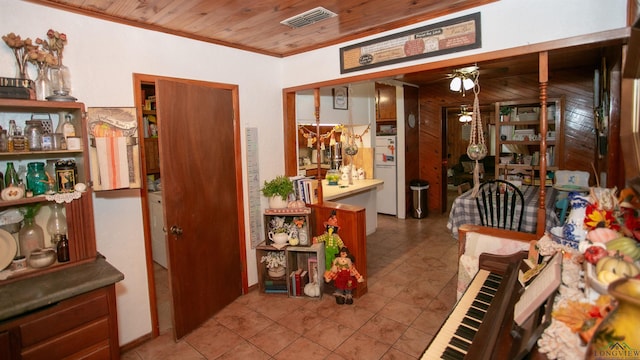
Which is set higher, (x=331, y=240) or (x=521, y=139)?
(x=521, y=139)

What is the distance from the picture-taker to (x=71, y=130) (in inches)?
81.4

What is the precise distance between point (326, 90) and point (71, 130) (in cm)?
301

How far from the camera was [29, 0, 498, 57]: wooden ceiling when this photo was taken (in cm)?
220

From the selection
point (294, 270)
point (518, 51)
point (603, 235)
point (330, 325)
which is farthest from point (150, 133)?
point (603, 235)

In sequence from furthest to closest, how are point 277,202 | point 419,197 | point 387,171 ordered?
point 387,171 → point 419,197 → point 277,202

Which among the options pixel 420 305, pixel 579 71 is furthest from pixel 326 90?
pixel 579 71

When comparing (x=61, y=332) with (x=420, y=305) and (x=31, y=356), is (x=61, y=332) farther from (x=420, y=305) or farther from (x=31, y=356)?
(x=420, y=305)

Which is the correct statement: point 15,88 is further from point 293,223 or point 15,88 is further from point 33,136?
point 293,223

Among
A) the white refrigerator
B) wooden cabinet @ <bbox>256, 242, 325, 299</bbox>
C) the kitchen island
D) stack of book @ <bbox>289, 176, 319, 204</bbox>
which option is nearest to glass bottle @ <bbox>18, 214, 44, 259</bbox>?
wooden cabinet @ <bbox>256, 242, 325, 299</bbox>

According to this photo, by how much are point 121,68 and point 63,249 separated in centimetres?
129

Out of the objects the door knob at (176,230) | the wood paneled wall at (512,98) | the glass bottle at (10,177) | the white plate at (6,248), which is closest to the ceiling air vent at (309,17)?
the door knob at (176,230)

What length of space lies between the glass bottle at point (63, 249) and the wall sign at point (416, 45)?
244cm

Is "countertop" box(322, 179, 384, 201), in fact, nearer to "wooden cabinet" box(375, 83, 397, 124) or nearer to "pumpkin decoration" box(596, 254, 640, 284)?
"wooden cabinet" box(375, 83, 397, 124)

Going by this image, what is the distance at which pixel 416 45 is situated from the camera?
8.47 feet
